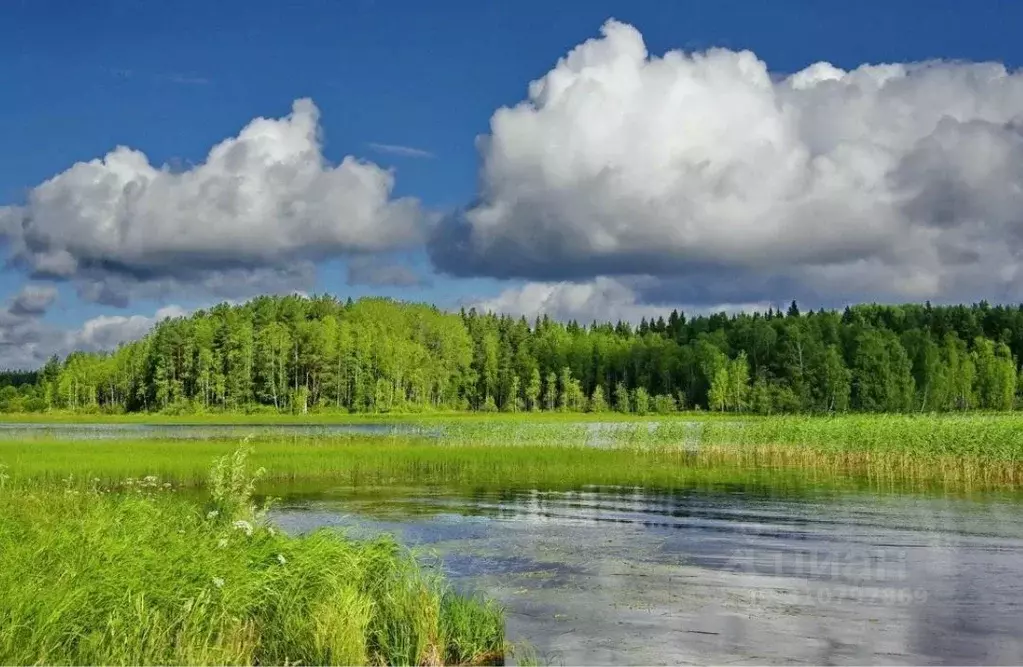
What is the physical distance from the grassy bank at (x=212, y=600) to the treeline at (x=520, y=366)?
4566 inches

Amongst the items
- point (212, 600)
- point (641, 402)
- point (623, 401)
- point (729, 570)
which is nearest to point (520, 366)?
point (623, 401)

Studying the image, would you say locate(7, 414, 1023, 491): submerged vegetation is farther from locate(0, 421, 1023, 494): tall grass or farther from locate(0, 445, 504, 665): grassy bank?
locate(0, 445, 504, 665): grassy bank

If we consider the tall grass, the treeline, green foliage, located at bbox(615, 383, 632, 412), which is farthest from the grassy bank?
green foliage, located at bbox(615, 383, 632, 412)

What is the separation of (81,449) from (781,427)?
111 feet

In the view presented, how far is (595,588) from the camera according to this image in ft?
57.2

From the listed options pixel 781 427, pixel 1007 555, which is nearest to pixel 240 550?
pixel 1007 555

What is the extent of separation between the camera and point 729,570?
1928 centimetres

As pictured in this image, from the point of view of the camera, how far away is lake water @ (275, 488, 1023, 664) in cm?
1377

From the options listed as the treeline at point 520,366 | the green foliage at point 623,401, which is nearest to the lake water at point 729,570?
the treeline at point 520,366

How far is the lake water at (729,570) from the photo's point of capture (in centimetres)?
1377

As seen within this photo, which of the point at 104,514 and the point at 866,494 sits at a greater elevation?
the point at 104,514

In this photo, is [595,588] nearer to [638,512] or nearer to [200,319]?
[638,512]

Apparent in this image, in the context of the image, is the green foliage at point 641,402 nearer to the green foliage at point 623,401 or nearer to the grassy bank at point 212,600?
the green foliage at point 623,401

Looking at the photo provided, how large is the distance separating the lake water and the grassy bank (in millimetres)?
2066
